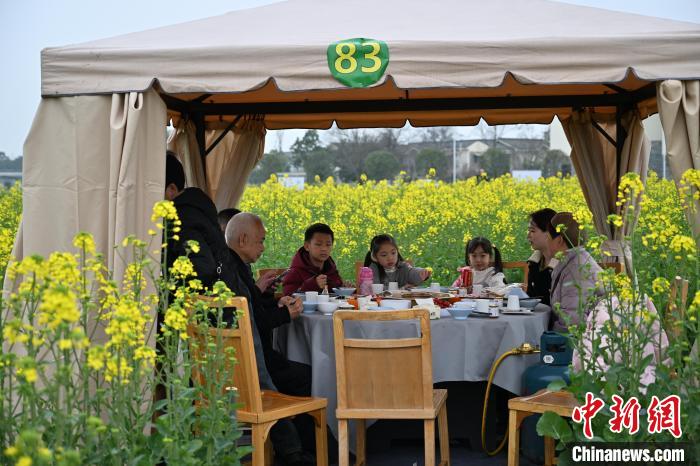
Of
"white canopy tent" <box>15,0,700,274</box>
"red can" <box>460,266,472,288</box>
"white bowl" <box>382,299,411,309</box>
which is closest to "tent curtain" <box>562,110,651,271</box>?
"red can" <box>460,266,472,288</box>

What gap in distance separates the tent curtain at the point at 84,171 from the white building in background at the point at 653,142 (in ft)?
36.4

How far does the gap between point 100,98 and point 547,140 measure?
18.5 meters

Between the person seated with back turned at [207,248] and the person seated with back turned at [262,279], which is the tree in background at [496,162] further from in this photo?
the person seated with back turned at [207,248]

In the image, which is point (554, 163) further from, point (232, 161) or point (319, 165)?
point (232, 161)

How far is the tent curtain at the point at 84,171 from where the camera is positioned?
4.21 m

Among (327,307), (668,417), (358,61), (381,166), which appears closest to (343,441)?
(327,307)

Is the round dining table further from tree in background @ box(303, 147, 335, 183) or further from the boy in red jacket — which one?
tree in background @ box(303, 147, 335, 183)

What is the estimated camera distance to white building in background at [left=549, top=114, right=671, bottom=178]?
1703cm

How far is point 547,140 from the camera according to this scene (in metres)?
21.7

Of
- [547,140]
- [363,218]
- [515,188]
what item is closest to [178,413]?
[363,218]

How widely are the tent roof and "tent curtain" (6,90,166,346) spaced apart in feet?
0.36

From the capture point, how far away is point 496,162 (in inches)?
780

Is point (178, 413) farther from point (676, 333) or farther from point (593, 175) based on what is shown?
point (593, 175)

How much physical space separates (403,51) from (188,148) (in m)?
3.10
